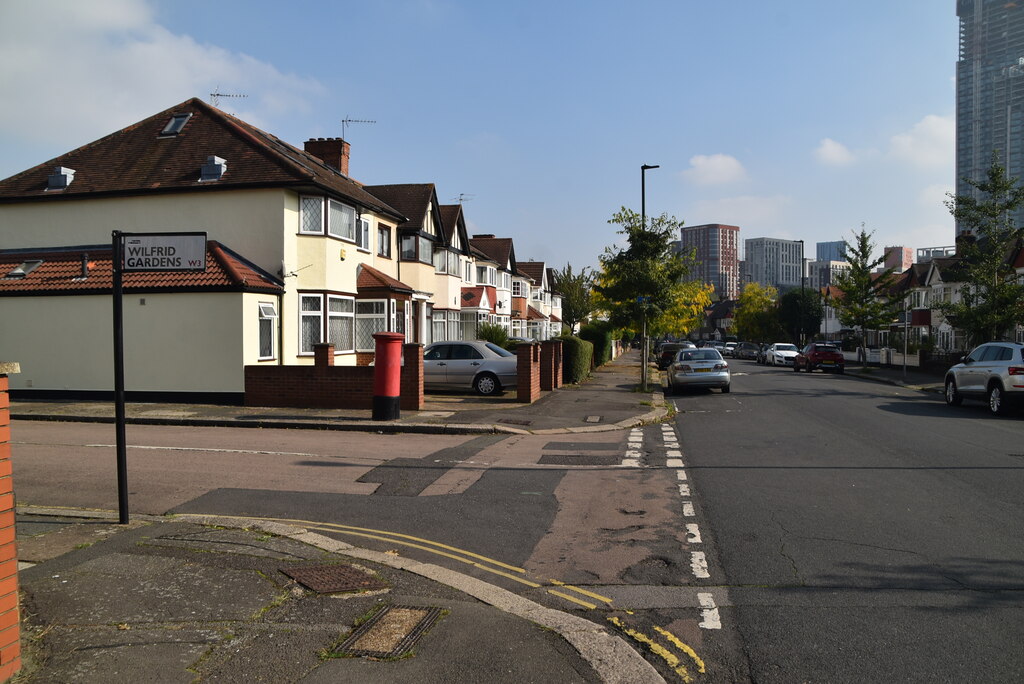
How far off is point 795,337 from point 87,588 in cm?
8827

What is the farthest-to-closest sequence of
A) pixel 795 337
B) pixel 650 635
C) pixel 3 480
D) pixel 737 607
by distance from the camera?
pixel 795 337, pixel 737 607, pixel 650 635, pixel 3 480

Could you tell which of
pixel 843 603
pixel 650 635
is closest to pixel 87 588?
pixel 650 635

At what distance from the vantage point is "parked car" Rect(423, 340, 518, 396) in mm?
21469

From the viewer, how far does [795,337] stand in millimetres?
86750

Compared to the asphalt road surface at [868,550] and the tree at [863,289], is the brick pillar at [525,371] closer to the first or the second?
the asphalt road surface at [868,550]

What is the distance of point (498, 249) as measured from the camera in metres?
60.2

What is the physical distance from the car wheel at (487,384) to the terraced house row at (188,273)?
4804 mm

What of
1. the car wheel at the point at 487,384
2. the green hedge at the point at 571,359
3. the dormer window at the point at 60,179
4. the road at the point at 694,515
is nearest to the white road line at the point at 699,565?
the road at the point at 694,515

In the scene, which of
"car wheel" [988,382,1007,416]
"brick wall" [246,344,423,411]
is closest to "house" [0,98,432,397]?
"brick wall" [246,344,423,411]

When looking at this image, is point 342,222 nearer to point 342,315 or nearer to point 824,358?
point 342,315

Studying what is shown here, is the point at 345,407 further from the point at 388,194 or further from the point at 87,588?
the point at 388,194

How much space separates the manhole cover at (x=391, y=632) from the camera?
15.1 ft

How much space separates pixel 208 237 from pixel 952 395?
2120 cm

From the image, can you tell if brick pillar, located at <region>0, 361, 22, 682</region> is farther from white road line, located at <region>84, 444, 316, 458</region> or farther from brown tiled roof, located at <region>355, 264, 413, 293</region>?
brown tiled roof, located at <region>355, 264, 413, 293</region>
